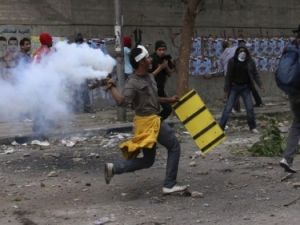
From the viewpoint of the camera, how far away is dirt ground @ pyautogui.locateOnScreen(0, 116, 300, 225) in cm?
599

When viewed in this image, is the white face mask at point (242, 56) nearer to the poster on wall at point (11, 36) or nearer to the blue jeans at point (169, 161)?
the blue jeans at point (169, 161)

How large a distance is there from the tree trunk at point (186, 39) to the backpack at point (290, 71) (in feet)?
19.0

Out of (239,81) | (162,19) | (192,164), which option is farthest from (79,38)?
(192,164)

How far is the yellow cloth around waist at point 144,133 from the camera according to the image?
6582 mm

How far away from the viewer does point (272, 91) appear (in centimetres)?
1873

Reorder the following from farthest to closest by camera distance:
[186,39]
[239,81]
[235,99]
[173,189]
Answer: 1. [186,39]
2. [235,99]
3. [239,81]
4. [173,189]

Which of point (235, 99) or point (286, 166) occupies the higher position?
point (235, 99)

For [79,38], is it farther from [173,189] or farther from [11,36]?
[173,189]

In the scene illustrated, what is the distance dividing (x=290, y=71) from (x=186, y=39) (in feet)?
20.0

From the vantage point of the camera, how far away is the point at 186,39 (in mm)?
13102

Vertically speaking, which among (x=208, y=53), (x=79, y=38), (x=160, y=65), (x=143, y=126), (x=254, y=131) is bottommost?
(x=254, y=131)

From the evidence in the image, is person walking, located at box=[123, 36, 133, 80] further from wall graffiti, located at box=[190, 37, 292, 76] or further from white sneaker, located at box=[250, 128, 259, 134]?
wall graffiti, located at box=[190, 37, 292, 76]

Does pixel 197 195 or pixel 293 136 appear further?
pixel 293 136

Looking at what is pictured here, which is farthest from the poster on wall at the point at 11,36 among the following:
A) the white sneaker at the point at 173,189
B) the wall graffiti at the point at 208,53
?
the white sneaker at the point at 173,189
